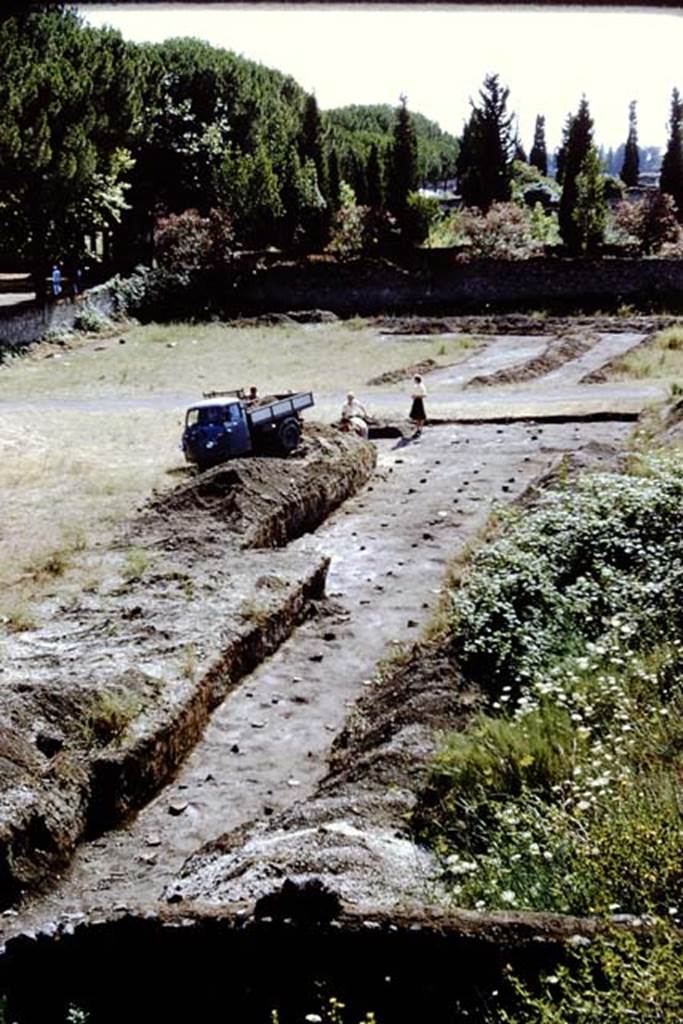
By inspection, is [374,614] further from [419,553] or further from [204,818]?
[204,818]

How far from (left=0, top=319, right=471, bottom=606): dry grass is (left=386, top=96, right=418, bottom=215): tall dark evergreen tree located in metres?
12.4

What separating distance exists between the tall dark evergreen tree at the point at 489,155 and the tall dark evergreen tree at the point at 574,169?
2.83 m

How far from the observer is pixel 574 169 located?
52.9 meters

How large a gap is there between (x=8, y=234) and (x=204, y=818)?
1361 inches

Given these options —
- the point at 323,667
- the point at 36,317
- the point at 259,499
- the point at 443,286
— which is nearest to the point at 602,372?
the point at 259,499

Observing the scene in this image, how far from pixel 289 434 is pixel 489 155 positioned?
112ft

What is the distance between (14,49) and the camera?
3722cm

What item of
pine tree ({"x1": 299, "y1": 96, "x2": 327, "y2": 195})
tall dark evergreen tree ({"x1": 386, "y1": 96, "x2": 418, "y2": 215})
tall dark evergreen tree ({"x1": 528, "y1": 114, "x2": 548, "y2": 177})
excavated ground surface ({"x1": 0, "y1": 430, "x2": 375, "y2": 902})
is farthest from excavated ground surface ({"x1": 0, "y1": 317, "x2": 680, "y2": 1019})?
tall dark evergreen tree ({"x1": 528, "y1": 114, "x2": 548, "y2": 177})

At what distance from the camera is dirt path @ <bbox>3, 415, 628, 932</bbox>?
9180 mm

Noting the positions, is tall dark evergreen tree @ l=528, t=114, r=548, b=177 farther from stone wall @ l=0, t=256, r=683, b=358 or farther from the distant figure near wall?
the distant figure near wall

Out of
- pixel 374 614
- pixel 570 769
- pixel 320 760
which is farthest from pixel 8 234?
pixel 570 769

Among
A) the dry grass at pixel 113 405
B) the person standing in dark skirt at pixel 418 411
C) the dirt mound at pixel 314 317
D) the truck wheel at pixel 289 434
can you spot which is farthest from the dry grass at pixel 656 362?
the dirt mound at pixel 314 317

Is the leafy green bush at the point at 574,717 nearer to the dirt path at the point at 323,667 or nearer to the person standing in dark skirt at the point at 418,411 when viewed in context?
the dirt path at the point at 323,667

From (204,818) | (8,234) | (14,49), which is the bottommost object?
(204,818)
